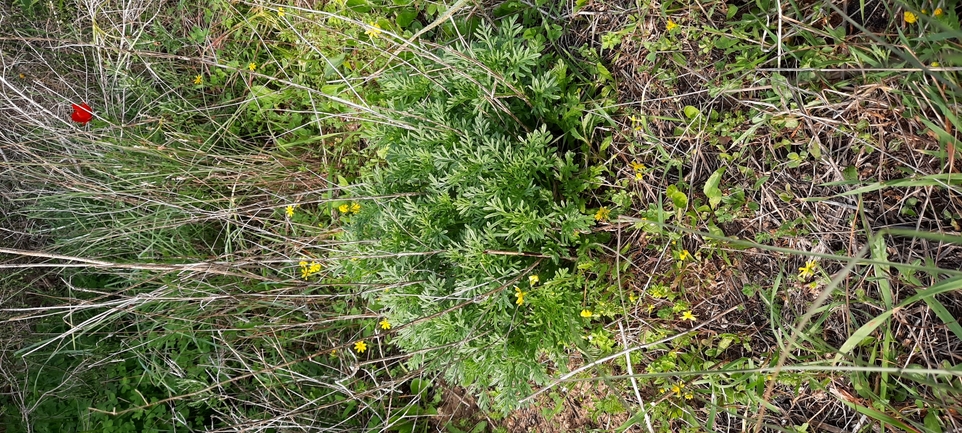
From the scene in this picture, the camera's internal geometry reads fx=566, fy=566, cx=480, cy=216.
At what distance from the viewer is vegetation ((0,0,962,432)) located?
1.94 m

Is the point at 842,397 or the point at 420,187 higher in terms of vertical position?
the point at 420,187

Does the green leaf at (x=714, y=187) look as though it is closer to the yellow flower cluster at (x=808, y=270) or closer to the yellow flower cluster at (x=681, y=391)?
the yellow flower cluster at (x=808, y=270)

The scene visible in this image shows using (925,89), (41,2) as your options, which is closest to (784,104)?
(925,89)

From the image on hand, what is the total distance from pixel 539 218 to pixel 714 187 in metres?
0.71

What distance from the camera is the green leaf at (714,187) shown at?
7.33 feet

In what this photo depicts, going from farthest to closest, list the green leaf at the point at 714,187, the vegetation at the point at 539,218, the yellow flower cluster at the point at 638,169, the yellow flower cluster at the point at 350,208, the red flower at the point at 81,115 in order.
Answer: the red flower at the point at 81,115, the yellow flower cluster at the point at 350,208, the yellow flower cluster at the point at 638,169, the green leaf at the point at 714,187, the vegetation at the point at 539,218

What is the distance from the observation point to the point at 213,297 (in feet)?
8.80

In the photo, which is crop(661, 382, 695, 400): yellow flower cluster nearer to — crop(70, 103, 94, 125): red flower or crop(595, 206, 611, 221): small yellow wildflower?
crop(595, 206, 611, 221): small yellow wildflower

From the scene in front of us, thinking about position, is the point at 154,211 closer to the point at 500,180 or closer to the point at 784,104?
the point at 500,180

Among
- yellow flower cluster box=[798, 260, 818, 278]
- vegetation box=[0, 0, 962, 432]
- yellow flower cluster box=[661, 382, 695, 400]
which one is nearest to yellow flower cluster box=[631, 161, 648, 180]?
vegetation box=[0, 0, 962, 432]

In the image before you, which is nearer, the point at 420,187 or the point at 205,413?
the point at 420,187

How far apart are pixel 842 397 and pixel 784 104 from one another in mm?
1079

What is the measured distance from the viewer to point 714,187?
7.36ft

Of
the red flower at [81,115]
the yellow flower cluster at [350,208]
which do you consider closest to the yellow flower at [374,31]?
the yellow flower cluster at [350,208]
